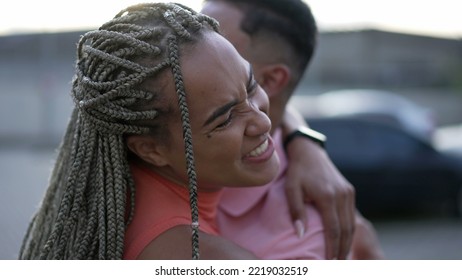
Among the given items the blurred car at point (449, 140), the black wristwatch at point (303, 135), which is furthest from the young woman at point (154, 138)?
the blurred car at point (449, 140)

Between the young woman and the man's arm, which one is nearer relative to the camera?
the young woman

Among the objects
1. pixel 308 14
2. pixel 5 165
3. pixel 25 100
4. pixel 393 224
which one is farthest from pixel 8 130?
pixel 308 14

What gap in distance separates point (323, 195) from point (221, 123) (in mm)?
659

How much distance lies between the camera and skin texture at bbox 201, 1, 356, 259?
7.03 feet

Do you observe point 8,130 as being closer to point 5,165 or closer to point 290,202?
point 5,165

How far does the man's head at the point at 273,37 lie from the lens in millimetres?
2340

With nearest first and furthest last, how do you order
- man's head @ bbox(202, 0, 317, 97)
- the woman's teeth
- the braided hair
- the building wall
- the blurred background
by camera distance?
1. the braided hair
2. the woman's teeth
3. man's head @ bbox(202, 0, 317, 97)
4. the blurred background
5. the building wall

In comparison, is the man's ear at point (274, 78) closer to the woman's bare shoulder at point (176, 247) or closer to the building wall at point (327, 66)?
the woman's bare shoulder at point (176, 247)

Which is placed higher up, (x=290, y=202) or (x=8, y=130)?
(x=290, y=202)

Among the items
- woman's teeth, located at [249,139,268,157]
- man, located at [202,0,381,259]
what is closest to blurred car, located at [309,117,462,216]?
man, located at [202,0,381,259]

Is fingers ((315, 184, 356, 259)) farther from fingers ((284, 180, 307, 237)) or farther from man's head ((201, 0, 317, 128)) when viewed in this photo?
man's head ((201, 0, 317, 128))

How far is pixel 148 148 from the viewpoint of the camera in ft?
5.61
